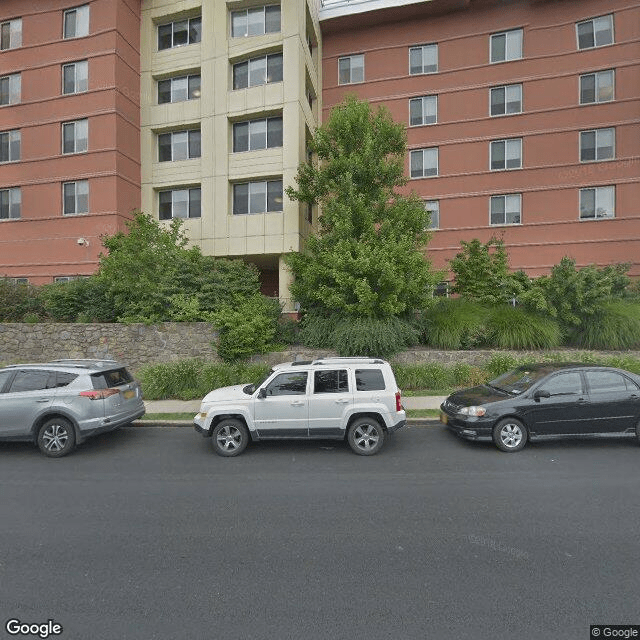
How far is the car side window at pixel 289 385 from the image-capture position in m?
6.55

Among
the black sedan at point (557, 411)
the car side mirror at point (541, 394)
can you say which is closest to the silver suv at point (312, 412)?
the black sedan at point (557, 411)

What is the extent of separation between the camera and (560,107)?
17.8 m

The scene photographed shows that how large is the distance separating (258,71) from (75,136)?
30.0ft

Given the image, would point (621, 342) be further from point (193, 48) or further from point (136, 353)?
point (193, 48)

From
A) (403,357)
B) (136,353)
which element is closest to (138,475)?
(136,353)

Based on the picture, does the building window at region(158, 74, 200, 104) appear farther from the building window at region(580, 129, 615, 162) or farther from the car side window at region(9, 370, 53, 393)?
the building window at region(580, 129, 615, 162)

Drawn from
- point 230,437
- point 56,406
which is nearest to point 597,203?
point 230,437

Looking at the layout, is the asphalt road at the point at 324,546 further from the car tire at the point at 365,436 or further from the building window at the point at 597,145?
the building window at the point at 597,145

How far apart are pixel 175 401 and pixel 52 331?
5.89 m

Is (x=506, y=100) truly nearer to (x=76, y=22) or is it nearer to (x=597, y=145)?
(x=597, y=145)

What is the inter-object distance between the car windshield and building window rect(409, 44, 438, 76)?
18259mm

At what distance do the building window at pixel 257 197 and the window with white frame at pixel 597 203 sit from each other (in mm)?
14629

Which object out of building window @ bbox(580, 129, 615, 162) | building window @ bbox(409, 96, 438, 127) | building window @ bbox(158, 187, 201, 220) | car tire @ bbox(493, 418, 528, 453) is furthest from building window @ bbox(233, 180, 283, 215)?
building window @ bbox(580, 129, 615, 162)

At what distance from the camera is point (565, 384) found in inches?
265
